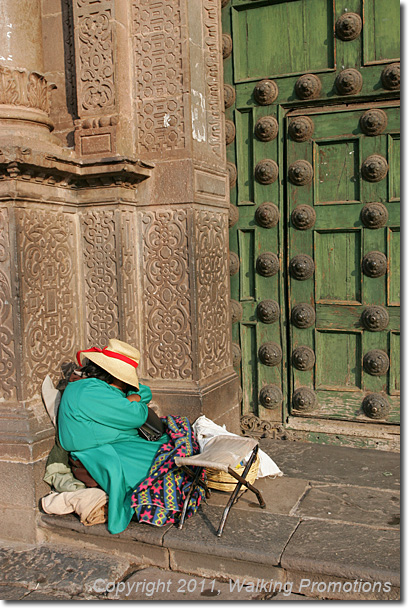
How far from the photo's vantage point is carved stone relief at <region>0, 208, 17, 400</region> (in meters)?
3.36

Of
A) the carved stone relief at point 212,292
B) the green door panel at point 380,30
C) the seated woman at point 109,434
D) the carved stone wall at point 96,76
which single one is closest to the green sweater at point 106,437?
the seated woman at point 109,434

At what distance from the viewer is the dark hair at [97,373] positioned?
344cm

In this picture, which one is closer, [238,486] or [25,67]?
[238,486]

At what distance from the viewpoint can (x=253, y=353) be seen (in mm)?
4617

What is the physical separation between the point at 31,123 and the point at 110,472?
2.20 meters

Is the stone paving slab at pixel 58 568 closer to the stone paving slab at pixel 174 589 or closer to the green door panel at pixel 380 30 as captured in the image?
the stone paving slab at pixel 174 589

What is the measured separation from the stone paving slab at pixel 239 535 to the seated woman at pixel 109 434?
34cm

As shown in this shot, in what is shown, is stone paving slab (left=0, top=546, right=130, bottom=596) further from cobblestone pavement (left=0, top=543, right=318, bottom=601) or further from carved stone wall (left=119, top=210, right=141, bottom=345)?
carved stone wall (left=119, top=210, right=141, bottom=345)

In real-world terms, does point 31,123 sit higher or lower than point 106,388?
higher

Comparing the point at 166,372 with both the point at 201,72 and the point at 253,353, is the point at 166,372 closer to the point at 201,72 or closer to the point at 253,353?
the point at 253,353

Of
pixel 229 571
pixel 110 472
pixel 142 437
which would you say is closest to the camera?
pixel 229 571

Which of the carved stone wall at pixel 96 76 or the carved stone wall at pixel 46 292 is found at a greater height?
the carved stone wall at pixel 96 76

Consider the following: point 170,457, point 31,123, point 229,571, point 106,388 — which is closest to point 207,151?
point 31,123

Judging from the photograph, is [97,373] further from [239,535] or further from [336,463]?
[336,463]
